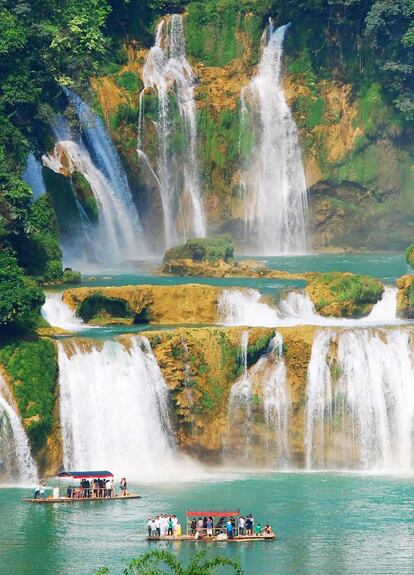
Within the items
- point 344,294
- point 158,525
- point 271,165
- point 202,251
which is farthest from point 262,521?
point 271,165

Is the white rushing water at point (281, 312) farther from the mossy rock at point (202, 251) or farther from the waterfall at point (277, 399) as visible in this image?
the mossy rock at point (202, 251)

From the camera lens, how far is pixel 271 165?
102 m

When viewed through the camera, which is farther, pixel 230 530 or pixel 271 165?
pixel 271 165

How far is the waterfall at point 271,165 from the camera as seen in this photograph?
10069 cm

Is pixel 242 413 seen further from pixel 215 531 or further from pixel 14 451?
pixel 215 531

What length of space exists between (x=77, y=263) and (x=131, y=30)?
1450 centimetres

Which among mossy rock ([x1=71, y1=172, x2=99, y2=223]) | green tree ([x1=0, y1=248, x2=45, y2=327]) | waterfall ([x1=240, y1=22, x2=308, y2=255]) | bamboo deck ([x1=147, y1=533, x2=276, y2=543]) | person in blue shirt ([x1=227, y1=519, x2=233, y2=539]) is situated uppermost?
waterfall ([x1=240, y1=22, x2=308, y2=255])

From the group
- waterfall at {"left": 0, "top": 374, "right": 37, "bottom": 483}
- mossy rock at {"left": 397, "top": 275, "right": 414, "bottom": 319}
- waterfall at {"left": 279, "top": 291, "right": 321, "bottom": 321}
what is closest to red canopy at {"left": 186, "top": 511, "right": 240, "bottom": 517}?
waterfall at {"left": 0, "top": 374, "right": 37, "bottom": 483}

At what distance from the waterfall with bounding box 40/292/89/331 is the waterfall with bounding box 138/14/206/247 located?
71.0 feet

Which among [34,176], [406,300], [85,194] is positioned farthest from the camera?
[85,194]

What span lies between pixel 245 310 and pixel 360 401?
7.59 metres

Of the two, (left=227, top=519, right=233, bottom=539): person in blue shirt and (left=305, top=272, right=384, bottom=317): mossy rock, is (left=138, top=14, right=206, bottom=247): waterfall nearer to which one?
(left=305, top=272, right=384, bottom=317): mossy rock

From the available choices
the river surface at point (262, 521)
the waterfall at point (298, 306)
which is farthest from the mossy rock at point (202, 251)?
the river surface at point (262, 521)

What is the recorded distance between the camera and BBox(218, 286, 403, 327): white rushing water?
7731cm
